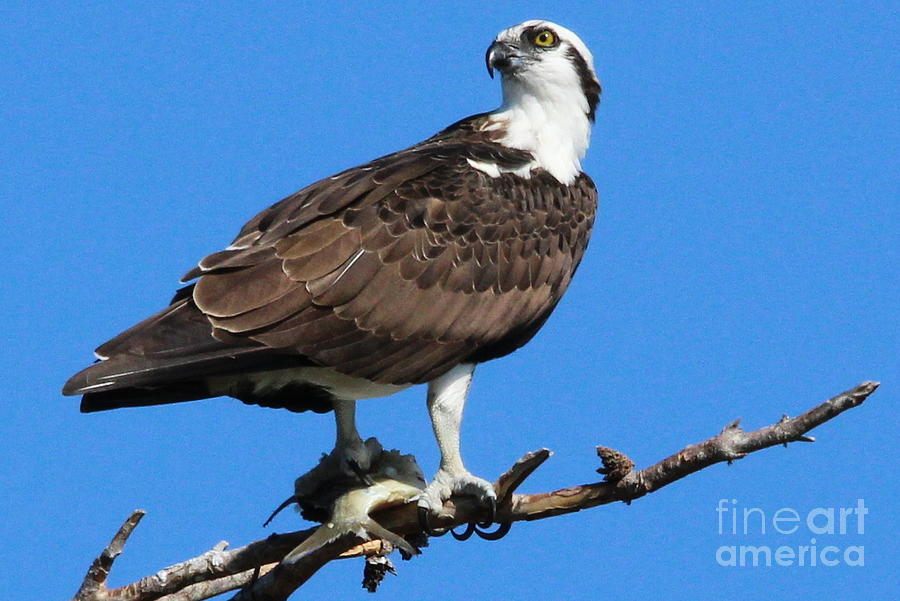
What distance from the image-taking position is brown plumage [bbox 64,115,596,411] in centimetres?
715

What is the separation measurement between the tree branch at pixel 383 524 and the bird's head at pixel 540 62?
2.86 meters

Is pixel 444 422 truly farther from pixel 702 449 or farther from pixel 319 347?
pixel 702 449

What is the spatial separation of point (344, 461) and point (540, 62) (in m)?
2.93

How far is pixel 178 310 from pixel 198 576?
145 centimetres

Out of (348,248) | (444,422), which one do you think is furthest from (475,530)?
(348,248)

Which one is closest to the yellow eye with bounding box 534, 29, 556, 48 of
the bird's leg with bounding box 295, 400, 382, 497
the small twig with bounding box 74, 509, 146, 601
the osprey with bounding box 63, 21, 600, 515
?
the osprey with bounding box 63, 21, 600, 515

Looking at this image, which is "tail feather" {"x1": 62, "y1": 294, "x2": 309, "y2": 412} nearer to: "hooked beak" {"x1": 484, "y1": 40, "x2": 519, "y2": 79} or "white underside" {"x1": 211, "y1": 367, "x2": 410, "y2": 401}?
"white underside" {"x1": 211, "y1": 367, "x2": 410, "y2": 401}

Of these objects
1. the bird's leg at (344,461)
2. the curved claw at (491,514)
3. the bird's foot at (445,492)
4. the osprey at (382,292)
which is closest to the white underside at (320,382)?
the osprey at (382,292)

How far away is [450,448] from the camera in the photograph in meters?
7.82

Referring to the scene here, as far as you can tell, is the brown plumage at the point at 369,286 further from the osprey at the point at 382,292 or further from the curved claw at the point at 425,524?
the curved claw at the point at 425,524

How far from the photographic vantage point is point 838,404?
633 centimetres

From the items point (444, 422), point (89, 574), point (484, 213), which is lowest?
point (89, 574)

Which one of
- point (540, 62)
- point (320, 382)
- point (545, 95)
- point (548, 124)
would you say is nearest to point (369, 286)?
point (320, 382)

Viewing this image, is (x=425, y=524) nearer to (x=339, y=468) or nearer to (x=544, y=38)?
(x=339, y=468)
